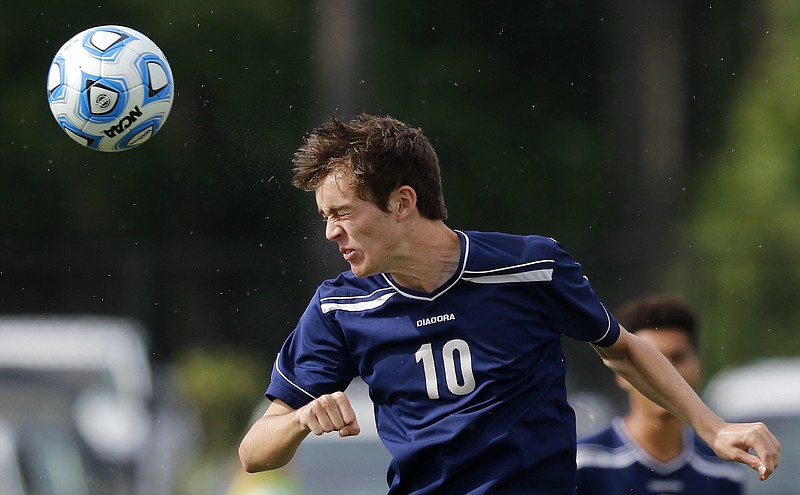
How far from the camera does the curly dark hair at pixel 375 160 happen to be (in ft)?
14.9

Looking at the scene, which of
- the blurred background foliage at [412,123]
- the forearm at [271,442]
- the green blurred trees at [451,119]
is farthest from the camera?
the green blurred trees at [451,119]

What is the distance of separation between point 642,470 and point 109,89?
2537mm

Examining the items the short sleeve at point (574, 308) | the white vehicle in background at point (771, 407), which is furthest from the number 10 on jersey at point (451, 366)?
the white vehicle in background at point (771, 407)

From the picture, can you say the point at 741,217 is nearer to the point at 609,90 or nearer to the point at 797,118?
the point at 797,118

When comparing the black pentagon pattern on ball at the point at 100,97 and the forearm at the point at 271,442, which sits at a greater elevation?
the black pentagon pattern on ball at the point at 100,97

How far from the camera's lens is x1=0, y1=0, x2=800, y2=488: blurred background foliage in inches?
600

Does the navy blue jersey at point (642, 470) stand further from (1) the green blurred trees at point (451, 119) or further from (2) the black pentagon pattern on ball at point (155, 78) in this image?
(1) the green blurred trees at point (451, 119)

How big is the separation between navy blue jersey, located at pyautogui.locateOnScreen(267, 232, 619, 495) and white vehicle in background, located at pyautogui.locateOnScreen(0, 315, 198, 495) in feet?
24.7

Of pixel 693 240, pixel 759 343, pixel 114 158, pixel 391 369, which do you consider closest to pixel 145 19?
pixel 114 158

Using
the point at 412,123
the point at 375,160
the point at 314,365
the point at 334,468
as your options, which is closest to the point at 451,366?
the point at 314,365

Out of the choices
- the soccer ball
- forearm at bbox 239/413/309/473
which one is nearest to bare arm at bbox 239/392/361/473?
forearm at bbox 239/413/309/473

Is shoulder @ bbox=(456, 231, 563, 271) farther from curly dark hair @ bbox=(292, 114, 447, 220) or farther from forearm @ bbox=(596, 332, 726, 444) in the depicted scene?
forearm @ bbox=(596, 332, 726, 444)

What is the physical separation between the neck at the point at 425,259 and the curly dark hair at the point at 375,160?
0.09 meters

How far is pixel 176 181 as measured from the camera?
58.3 feet
